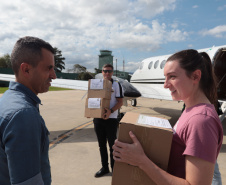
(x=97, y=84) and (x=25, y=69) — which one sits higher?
(x=25, y=69)

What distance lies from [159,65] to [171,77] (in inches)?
359

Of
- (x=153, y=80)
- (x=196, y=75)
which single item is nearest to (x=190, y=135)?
(x=196, y=75)


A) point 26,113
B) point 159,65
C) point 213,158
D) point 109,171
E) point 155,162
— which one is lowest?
point 109,171

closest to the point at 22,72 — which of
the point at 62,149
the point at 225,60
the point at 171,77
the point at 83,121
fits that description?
the point at 171,77

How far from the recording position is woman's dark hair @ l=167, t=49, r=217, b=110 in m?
1.28

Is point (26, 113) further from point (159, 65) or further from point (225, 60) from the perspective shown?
point (159, 65)

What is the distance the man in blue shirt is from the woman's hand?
53cm

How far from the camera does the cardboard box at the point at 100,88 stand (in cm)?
363

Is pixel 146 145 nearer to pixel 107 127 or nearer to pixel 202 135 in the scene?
pixel 202 135

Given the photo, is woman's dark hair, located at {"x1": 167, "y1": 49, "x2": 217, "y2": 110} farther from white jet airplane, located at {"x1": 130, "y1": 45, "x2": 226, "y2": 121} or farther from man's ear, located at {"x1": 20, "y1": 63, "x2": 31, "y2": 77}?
white jet airplane, located at {"x1": 130, "y1": 45, "x2": 226, "y2": 121}

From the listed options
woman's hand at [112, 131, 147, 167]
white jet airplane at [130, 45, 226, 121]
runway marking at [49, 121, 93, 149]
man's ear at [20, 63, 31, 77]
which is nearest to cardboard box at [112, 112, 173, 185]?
woman's hand at [112, 131, 147, 167]

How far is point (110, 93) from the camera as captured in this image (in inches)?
149

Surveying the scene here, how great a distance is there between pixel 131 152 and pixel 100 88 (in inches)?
99.9

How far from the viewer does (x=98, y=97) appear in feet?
12.1
